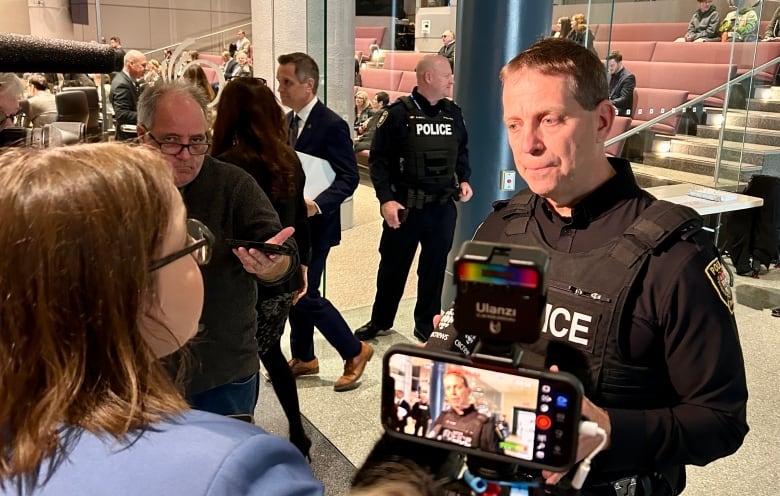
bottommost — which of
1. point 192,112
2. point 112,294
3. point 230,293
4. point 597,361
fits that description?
point 230,293

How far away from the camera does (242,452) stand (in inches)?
26.3

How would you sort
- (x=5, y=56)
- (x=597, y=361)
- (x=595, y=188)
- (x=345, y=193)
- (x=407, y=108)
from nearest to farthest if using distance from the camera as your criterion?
(x=5, y=56) < (x=597, y=361) < (x=595, y=188) < (x=345, y=193) < (x=407, y=108)

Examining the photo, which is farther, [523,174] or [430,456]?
[523,174]

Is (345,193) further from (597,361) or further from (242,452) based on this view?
(242,452)

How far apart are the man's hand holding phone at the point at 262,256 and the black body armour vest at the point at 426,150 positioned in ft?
6.26

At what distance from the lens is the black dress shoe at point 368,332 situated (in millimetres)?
4012

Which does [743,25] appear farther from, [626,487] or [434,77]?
[626,487]

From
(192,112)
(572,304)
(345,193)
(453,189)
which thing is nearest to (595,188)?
(572,304)

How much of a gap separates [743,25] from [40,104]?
615 cm

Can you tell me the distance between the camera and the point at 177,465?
25.3 inches

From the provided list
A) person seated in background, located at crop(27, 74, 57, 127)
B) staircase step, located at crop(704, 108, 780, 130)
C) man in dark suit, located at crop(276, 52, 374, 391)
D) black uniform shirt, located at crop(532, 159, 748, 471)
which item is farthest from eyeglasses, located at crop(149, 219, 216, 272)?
staircase step, located at crop(704, 108, 780, 130)

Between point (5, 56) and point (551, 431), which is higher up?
point (5, 56)

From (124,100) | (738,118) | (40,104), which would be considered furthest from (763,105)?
(40,104)

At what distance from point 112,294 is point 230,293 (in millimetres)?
1214
